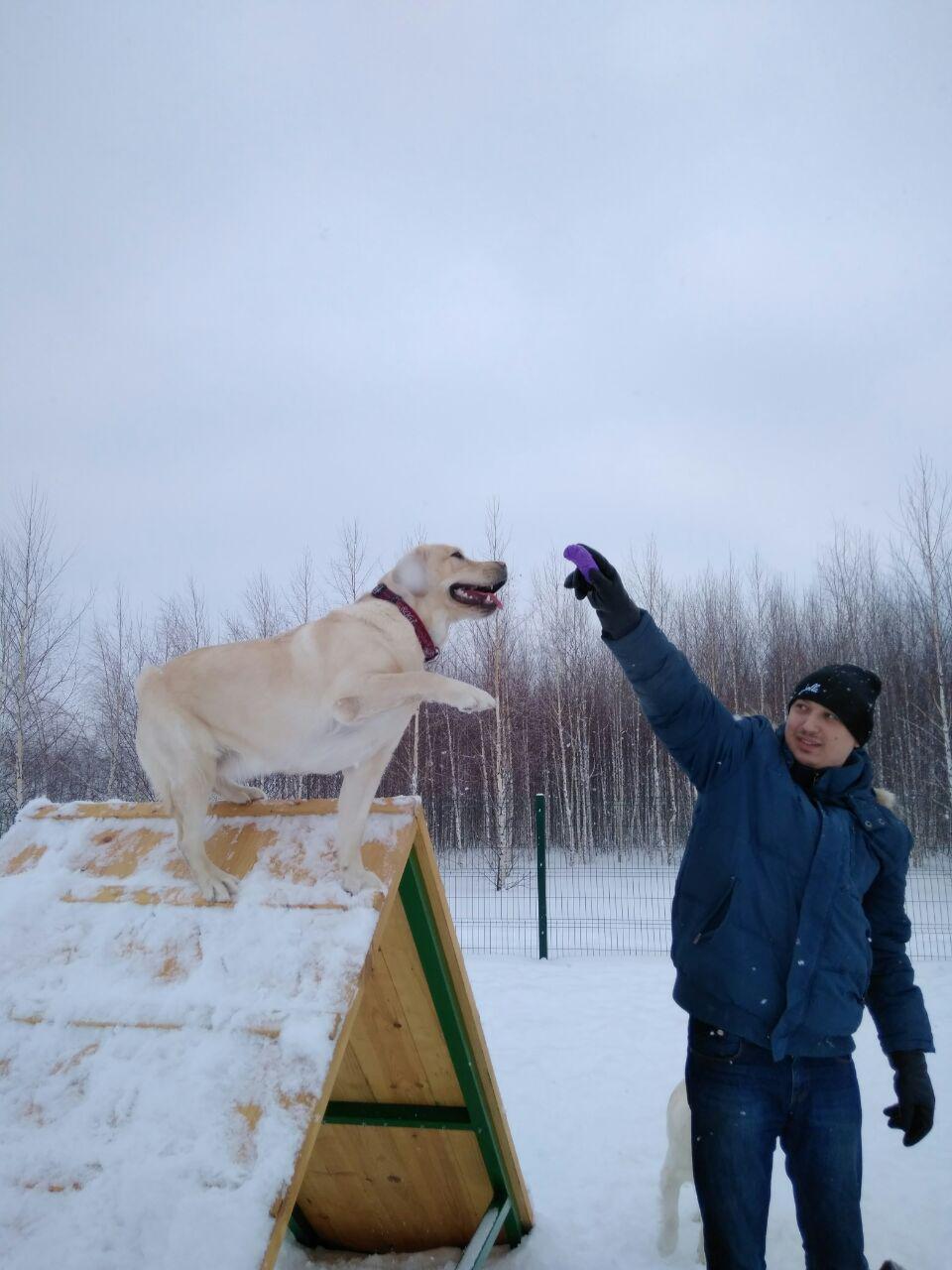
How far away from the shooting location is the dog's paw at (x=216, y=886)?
2.54 m

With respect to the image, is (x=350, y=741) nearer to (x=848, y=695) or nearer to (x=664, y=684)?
(x=664, y=684)

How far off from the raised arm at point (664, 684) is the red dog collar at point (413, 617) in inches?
33.6

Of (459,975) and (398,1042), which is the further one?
(398,1042)

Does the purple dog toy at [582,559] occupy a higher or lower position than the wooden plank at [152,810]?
higher

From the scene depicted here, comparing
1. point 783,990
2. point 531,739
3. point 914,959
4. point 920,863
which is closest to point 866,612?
point 920,863

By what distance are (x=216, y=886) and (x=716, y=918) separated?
1548 millimetres

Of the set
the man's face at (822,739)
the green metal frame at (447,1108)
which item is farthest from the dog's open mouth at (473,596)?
the man's face at (822,739)

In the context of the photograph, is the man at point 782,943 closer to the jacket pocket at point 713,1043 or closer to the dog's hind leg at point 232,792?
the jacket pocket at point 713,1043

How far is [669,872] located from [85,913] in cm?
1500

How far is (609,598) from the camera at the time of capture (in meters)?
2.33

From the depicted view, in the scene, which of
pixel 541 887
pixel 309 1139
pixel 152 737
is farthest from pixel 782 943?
pixel 541 887

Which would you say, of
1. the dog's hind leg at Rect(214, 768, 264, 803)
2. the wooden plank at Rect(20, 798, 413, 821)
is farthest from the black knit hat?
the dog's hind leg at Rect(214, 768, 264, 803)

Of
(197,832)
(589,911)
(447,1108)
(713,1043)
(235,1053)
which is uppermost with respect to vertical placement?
(197,832)

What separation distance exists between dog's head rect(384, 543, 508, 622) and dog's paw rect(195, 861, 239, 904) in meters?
1.22
